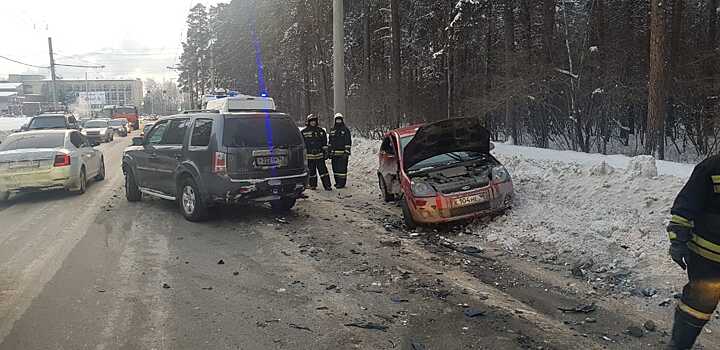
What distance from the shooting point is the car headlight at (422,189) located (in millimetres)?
7949

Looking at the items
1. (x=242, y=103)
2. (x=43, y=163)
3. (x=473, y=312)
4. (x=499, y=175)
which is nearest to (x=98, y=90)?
(x=242, y=103)

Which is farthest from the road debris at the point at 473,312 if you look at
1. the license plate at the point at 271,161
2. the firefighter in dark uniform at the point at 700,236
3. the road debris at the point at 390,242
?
the license plate at the point at 271,161

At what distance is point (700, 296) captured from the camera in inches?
142

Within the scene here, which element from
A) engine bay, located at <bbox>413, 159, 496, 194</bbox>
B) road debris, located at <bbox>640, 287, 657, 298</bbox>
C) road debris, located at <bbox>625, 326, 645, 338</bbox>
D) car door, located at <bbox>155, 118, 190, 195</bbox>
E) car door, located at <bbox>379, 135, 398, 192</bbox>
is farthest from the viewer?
car door, located at <bbox>379, 135, 398, 192</bbox>

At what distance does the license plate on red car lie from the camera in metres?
7.86

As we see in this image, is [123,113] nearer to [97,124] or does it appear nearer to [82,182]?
[97,124]

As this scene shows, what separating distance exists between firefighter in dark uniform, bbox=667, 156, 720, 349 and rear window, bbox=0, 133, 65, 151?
1200 centimetres

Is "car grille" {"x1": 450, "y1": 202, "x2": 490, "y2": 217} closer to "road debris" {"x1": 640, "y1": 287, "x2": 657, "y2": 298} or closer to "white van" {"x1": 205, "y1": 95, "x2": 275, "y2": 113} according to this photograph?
"road debris" {"x1": 640, "y1": 287, "x2": 657, "y2": 298}

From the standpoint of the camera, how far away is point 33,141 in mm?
12086

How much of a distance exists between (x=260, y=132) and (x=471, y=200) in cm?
360

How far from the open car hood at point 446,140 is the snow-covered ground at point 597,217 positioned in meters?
1.11

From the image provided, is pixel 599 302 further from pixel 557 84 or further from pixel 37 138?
pixel 557 84

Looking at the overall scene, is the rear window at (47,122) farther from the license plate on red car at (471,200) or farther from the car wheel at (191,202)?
the license plate on red car at (471,200)

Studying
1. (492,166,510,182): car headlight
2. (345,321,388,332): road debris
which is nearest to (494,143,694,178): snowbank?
(492,166,510,182): car headlight
